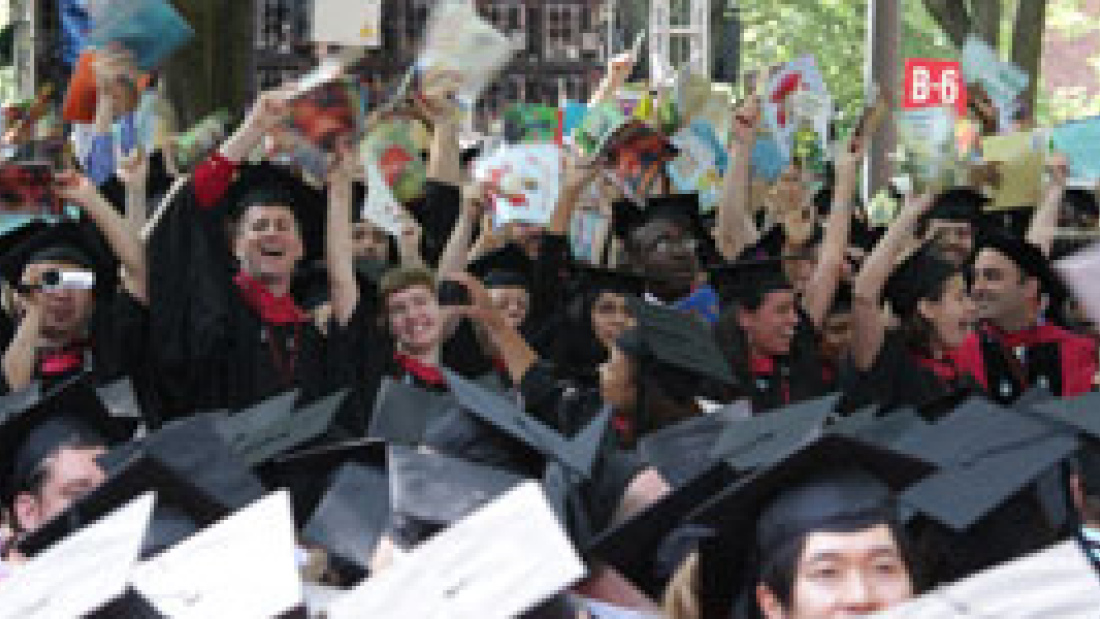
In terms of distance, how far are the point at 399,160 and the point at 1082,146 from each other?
283cm

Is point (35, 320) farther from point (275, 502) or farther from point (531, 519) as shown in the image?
point (531, 519)

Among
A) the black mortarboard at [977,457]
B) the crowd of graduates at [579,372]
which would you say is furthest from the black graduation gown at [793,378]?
the black mortarboard at [977,457]

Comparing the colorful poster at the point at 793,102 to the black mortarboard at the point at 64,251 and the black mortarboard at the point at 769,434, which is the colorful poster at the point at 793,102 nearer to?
the black mortarboard at the point at 64,251

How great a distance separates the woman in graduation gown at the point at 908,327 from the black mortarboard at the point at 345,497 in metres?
3.42

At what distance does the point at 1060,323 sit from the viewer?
36.4 feet

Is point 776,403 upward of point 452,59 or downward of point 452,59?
downward

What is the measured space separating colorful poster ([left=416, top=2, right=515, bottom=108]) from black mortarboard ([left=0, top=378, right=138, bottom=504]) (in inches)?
147

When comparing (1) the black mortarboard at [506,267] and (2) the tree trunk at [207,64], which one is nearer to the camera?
(1) the black mortarboard at [506,267]

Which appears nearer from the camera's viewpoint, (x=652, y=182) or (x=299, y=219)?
(x=299, y=219)

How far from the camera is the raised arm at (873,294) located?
10.1 m

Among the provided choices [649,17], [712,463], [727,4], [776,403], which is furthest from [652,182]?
[649,17]

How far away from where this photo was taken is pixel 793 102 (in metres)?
12.7

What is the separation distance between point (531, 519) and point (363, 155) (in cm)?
639

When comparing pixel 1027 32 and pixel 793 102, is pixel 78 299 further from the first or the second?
pixel 1027 32
